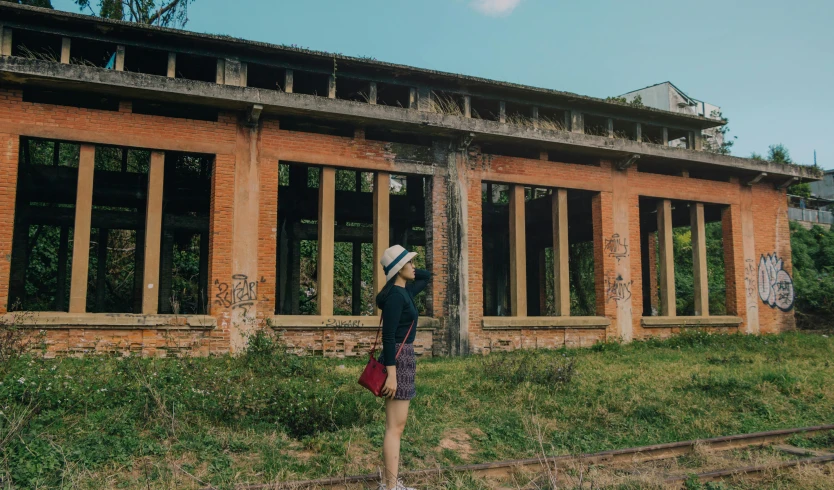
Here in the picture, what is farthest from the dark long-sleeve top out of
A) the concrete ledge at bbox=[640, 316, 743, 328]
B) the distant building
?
the distant building

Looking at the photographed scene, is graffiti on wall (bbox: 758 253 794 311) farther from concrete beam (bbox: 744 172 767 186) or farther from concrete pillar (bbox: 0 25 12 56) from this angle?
concrete pillar (bbox: 0 25 12 56)

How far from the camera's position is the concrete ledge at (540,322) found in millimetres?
13125

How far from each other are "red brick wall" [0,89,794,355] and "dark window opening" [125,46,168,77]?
1399mm

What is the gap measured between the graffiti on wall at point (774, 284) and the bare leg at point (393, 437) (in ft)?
49.5

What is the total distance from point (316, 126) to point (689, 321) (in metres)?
10.2

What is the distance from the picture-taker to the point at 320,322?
11594 millimetres

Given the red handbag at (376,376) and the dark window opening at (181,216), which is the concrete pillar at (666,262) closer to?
the dark window opening at (181,216)

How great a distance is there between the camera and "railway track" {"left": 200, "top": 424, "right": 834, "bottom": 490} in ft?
16.0

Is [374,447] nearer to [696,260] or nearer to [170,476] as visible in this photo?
[170,476]

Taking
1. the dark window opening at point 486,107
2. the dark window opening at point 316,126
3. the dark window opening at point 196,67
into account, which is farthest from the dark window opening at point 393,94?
the dark window opening at point 196,67

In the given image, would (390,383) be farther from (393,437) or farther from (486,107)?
(486,107)

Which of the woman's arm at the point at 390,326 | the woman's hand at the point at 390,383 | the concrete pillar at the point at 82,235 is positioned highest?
the concrete pillar at the point at 82,235

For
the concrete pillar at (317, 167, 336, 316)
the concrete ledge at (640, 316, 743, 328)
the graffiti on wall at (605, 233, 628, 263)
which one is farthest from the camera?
the concrete ledge at (640, 316, 743, 328)

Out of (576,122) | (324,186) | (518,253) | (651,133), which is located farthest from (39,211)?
(651,133)
